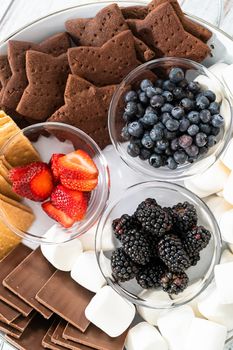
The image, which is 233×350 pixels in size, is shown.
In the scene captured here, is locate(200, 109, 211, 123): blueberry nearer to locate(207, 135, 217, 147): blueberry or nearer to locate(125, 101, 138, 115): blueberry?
locate(207, 135, 217, 147): blueberry

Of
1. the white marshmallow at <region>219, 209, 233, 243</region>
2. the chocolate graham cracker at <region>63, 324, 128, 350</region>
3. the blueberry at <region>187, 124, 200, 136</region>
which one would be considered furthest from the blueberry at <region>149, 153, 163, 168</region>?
the chocolate graham cracker at <region>63, 324, 128, 350</region>

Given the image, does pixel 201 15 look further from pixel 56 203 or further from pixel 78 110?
pixel 56 203

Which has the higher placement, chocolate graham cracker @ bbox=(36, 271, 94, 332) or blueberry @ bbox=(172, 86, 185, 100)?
blueberry @ bbox=(172, 86, 185, 100)

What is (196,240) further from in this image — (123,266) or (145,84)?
(145,84)

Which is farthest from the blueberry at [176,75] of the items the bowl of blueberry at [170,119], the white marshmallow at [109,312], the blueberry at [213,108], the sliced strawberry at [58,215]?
the white marshmallow at [109,312]

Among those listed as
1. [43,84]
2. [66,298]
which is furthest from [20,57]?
[66,298]

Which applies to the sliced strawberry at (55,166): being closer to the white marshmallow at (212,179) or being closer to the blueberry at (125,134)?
the blueberry at (125,134)
